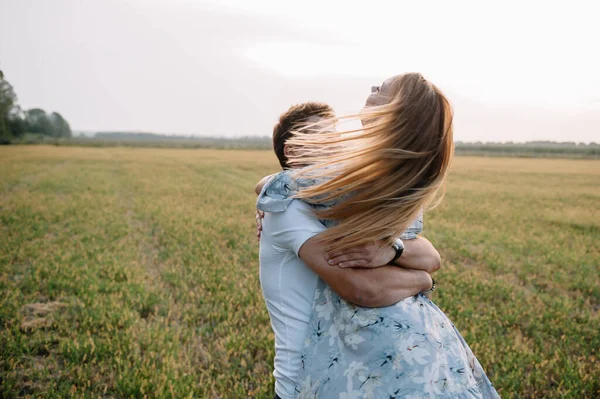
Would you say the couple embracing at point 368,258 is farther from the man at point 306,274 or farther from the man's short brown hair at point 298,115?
the man's short brown hair at point 298,115

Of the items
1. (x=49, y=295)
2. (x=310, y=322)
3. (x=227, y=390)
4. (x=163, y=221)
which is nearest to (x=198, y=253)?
(x=49, y=295)

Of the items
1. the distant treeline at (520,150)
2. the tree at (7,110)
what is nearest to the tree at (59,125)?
the tree at (7,110)

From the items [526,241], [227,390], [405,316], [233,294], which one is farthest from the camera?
[526,241]

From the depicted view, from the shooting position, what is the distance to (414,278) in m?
1.75

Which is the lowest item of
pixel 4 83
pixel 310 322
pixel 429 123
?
pixel 310 322

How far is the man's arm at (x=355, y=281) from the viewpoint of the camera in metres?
1.58

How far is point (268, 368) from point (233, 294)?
1.96 meters

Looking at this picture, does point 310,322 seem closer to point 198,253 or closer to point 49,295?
point 49,295

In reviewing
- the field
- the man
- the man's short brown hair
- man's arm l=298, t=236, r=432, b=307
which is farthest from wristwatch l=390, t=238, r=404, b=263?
the field

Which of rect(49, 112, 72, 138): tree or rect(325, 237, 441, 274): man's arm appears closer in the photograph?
rect(325, 237, 441, 274): man's arm

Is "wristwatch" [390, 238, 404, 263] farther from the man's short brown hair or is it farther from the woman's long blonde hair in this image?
the man's short brown hair

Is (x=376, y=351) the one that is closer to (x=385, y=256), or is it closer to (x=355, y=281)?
(x=355, y=281)

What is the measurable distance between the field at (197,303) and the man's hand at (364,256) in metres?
2.78

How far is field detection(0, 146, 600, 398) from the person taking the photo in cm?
432
